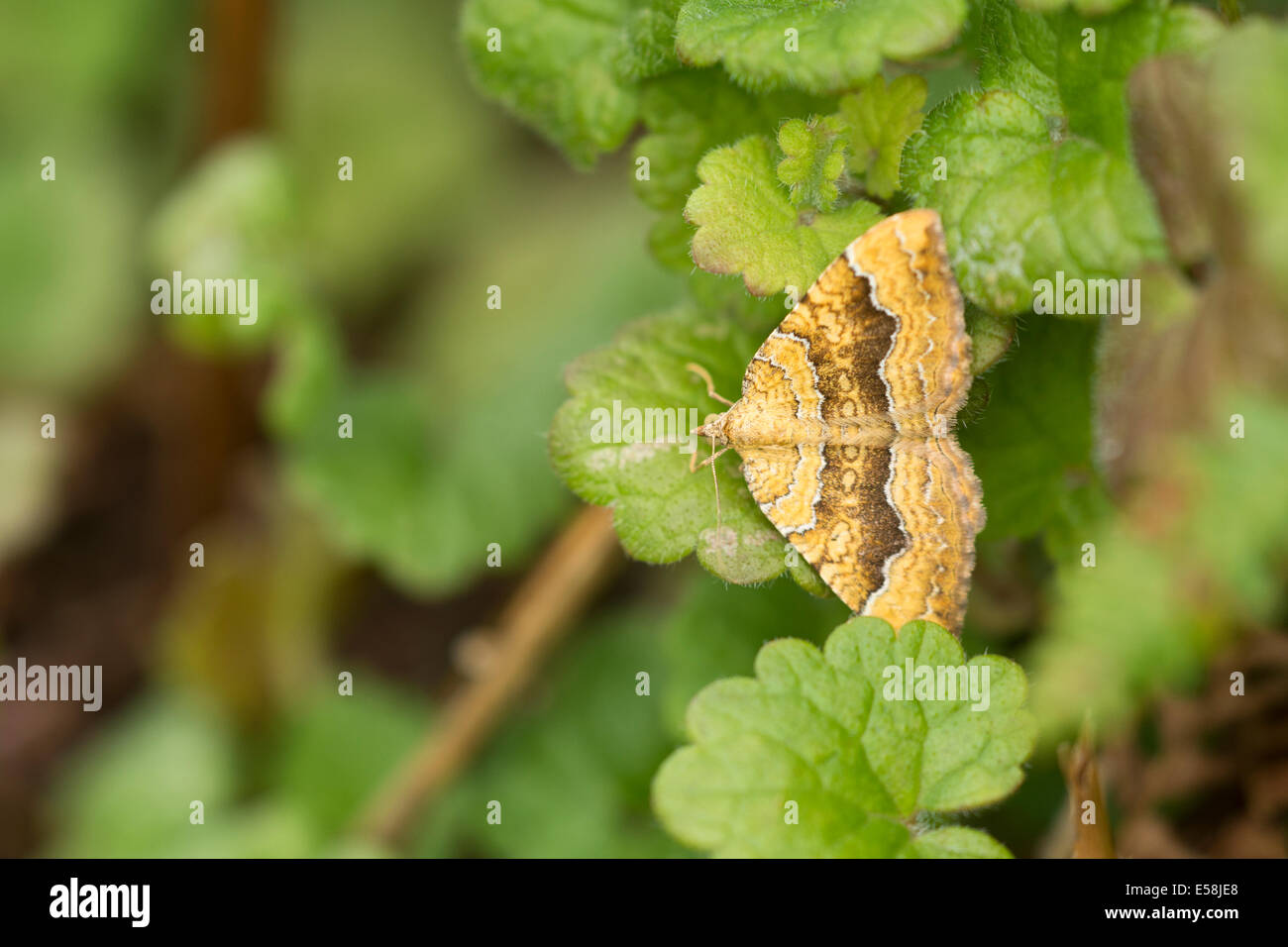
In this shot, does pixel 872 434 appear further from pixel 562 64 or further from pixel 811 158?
pixel 562 64

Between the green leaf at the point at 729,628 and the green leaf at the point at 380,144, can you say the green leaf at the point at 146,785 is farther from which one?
the green leaf at the point at 729,628

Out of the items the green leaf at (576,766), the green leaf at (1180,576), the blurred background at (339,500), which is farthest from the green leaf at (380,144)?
the green leaf at (1180,576)

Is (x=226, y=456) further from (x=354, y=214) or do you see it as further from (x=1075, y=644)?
(x=1075, y=644)

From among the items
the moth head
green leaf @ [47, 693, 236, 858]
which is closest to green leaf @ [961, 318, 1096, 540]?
the moth head

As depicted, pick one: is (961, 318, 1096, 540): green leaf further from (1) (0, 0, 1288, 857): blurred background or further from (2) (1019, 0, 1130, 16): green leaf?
(2) (1019, 0, 1130, 16): green leaf

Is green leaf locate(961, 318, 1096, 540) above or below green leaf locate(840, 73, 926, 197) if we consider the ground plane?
below
